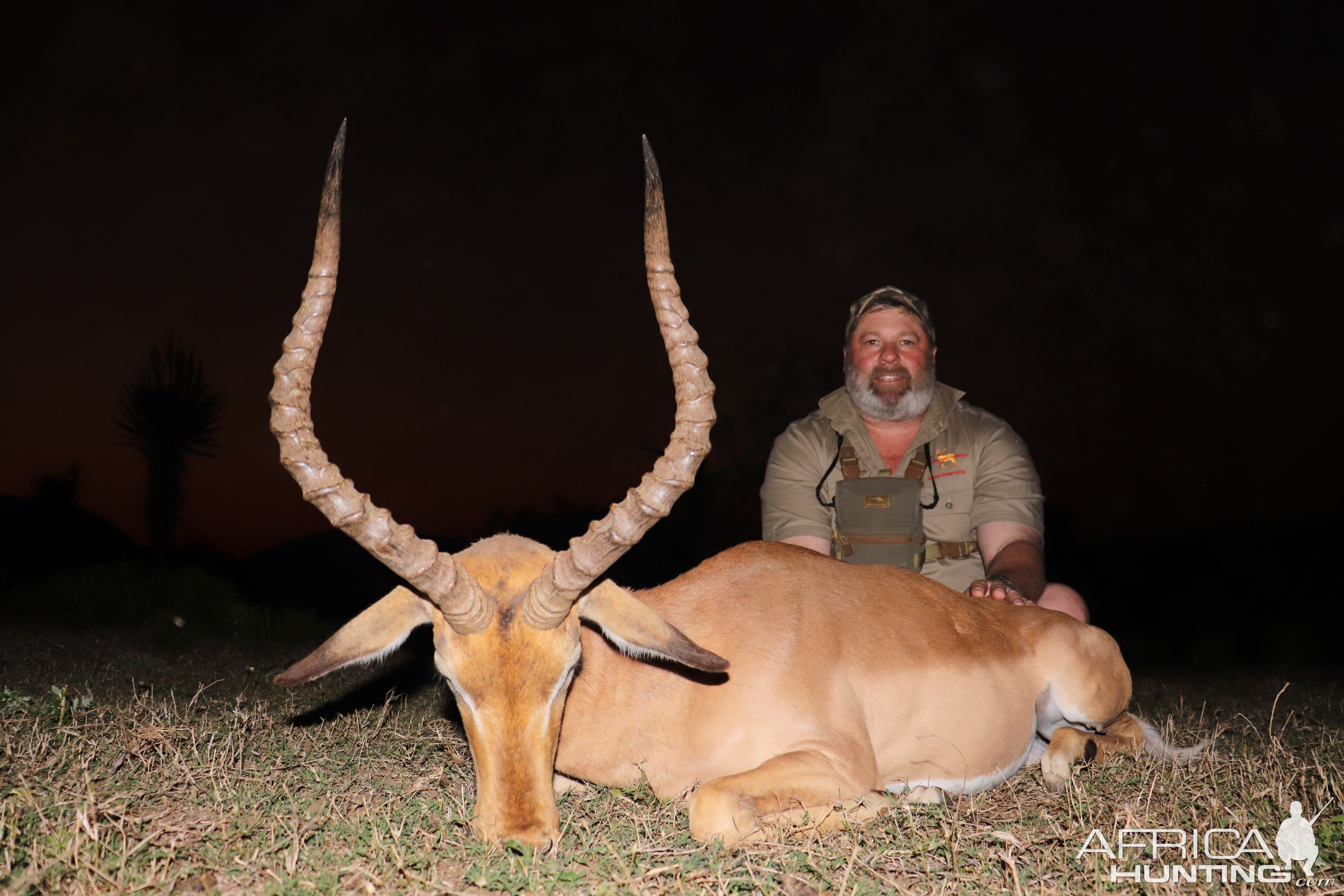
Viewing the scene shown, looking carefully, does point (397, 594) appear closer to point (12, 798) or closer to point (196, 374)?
point (12, 798)

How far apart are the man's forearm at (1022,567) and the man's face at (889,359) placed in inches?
53.7

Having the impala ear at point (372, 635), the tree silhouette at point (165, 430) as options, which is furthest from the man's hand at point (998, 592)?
the tree silhouette at point (165, 430)

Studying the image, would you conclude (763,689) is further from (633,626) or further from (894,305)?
(894,305)

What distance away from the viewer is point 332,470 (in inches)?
130

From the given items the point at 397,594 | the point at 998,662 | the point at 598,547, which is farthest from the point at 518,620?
the point at 998,662

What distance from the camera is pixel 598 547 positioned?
3.47 meters

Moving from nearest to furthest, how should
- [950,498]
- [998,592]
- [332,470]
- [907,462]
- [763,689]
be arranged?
1. [332,470]
2. [763,689]
3. [998,592]
4. [950,498]
5. [907,462]

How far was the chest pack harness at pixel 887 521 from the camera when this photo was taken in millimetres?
6918

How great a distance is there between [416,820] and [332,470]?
4.59ft

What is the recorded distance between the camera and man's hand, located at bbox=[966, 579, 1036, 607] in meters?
6.02

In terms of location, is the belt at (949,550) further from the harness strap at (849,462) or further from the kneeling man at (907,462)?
the harness strap at (849,462)

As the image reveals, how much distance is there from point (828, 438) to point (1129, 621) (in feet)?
84.1

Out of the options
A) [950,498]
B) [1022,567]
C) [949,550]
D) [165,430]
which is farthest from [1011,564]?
[165,430]

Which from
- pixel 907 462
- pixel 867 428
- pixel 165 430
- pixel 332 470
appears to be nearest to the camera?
pixel 332 470
